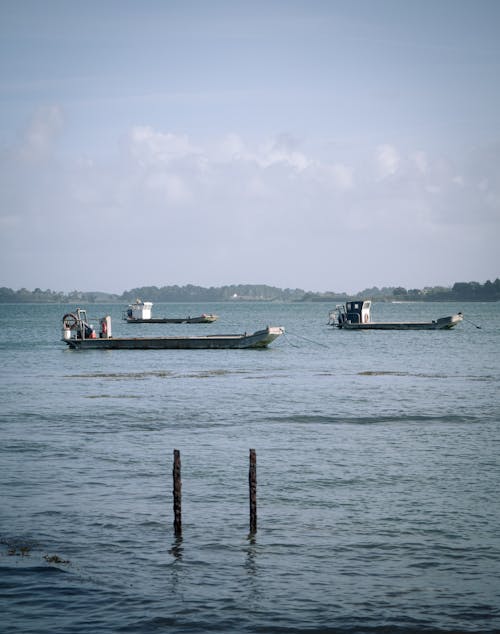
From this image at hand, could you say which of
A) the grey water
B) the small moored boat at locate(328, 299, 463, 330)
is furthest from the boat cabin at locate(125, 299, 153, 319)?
the grey water

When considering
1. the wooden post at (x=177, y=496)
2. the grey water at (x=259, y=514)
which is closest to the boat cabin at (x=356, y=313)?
the grey water at (x=259, y=514)

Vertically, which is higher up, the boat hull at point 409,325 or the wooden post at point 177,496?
the boat hull at point 409,325

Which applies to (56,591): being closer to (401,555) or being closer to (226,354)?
(401,555)

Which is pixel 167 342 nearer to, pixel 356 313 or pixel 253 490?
pixel 356 313

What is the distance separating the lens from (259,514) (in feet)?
71.1

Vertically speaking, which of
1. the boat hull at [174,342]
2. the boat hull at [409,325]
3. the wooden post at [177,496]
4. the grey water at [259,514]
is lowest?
the grey water at [259,514]

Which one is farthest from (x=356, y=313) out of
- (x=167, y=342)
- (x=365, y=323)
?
(x=167, y=342)

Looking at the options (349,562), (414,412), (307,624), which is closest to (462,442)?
(414,412)

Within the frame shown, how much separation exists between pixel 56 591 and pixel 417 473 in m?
13.2

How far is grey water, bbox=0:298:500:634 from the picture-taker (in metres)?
15.9

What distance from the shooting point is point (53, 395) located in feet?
155

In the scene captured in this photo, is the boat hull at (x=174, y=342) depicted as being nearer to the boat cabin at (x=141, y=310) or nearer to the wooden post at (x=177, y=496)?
the wooden post at (x=177, y=496)

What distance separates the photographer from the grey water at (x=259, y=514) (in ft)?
52.3

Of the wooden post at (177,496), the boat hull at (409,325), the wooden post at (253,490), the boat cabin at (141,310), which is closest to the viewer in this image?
the wooden post at (253,490)
